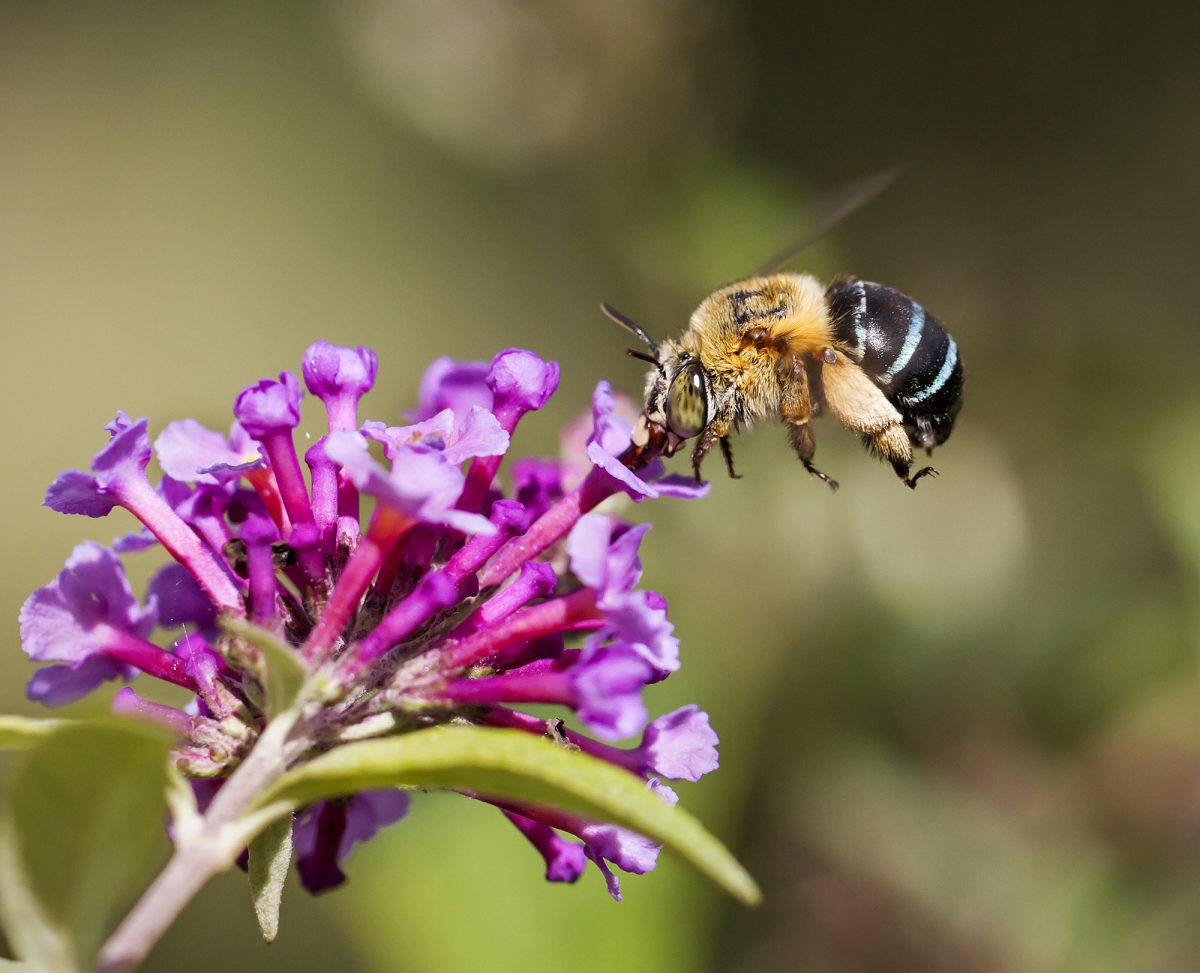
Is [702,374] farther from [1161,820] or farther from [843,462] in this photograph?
[1161,820]

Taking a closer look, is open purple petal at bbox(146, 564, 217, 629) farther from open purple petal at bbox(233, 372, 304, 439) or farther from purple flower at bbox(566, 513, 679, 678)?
purple flower at bbox(566, 513, 679, 678)

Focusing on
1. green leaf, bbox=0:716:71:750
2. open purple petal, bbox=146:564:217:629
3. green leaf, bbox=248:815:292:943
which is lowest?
green leaf, bbox=248:815:292:943

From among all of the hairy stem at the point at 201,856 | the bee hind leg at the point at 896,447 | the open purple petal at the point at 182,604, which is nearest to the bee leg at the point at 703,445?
the bee hind leg at the point at 896,447

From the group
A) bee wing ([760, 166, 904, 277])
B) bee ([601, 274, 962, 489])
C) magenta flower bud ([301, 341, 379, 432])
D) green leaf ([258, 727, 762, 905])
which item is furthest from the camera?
bee wing ([760, 166, 904, 277])

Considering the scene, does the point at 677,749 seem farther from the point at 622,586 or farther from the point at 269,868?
the point at 269,868

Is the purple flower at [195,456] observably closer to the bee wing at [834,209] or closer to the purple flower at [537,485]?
the purple flower at [537,485]

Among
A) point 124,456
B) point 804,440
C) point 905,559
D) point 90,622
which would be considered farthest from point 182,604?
point 905,559

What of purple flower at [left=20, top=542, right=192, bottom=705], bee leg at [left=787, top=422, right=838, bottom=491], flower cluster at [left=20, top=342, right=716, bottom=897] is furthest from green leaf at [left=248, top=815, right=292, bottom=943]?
bee leg at [left=787, top=422, right=838, bottom=491]
